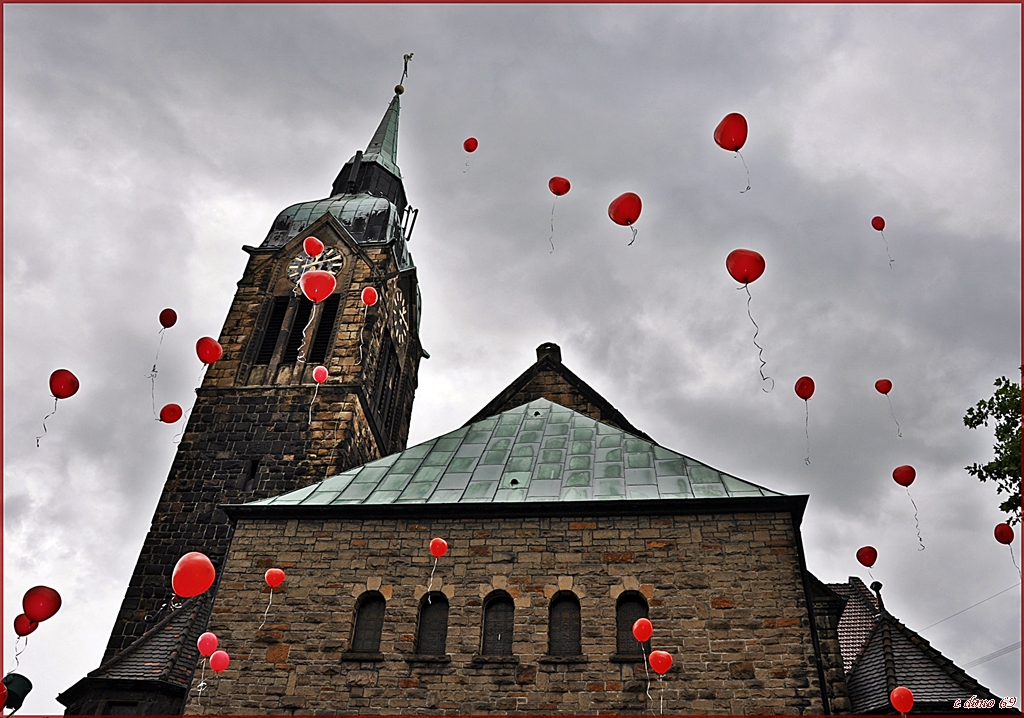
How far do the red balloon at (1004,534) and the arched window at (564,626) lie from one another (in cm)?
601

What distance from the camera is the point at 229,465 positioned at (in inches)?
695

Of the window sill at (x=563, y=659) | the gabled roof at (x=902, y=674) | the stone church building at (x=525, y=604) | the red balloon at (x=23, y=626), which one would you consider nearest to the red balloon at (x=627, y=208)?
the stone church building at (x=525, y=604)

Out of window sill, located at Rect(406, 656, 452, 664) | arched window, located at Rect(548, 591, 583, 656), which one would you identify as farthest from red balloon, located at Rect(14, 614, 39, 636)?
arched window, located at Rect(548, 591, 583, 656)

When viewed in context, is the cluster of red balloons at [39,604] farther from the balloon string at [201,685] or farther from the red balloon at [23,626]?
the balloon string at [201,685]

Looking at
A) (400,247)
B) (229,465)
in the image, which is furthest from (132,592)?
(400,247)

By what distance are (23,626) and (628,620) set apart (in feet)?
24.9

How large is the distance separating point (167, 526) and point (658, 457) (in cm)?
1130

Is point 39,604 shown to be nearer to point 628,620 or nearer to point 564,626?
point 564,626

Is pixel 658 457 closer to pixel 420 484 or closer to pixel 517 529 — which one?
pixel 517 529

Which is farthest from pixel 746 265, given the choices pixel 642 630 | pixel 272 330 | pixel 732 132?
pixel 272 330

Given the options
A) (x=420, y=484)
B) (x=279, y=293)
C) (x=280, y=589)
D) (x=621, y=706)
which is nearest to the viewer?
(x=621, y=706)

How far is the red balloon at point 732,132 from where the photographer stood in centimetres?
855

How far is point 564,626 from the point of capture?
978 centimetres

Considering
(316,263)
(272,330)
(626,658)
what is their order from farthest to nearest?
1. (316,263)
2. (272,330)
3. (626,658)
